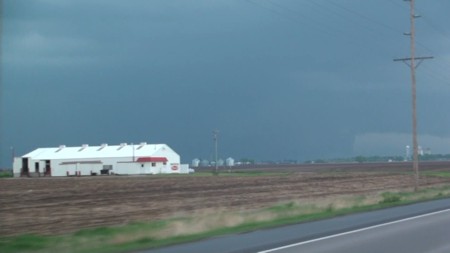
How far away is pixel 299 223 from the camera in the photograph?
1118 inches

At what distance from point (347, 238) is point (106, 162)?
11455 cm

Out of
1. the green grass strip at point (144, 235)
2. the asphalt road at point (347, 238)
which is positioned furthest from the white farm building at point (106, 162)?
the asphalt road at point (347, 238)

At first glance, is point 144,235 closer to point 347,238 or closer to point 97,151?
point 347,238

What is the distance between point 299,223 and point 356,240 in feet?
24.1

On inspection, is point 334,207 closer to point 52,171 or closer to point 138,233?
point 138,233

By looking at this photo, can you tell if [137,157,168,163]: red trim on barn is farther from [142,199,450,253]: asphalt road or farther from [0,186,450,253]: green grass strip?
[142,199,450,253]: asphalt road

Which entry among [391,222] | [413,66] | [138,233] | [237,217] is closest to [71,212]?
[237,217]

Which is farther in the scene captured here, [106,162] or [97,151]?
[97,151]

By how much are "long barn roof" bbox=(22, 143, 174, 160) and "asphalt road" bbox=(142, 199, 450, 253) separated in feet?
349

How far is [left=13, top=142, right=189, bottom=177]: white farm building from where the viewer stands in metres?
131

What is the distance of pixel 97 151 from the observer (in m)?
142

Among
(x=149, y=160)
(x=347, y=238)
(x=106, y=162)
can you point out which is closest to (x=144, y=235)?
(x=347, y=238)

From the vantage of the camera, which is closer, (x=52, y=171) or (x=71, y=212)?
(x=71, y=212)

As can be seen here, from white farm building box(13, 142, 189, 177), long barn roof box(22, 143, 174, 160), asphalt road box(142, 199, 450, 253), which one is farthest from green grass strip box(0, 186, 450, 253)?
long barn roof box(22, 143, 174, 160)
